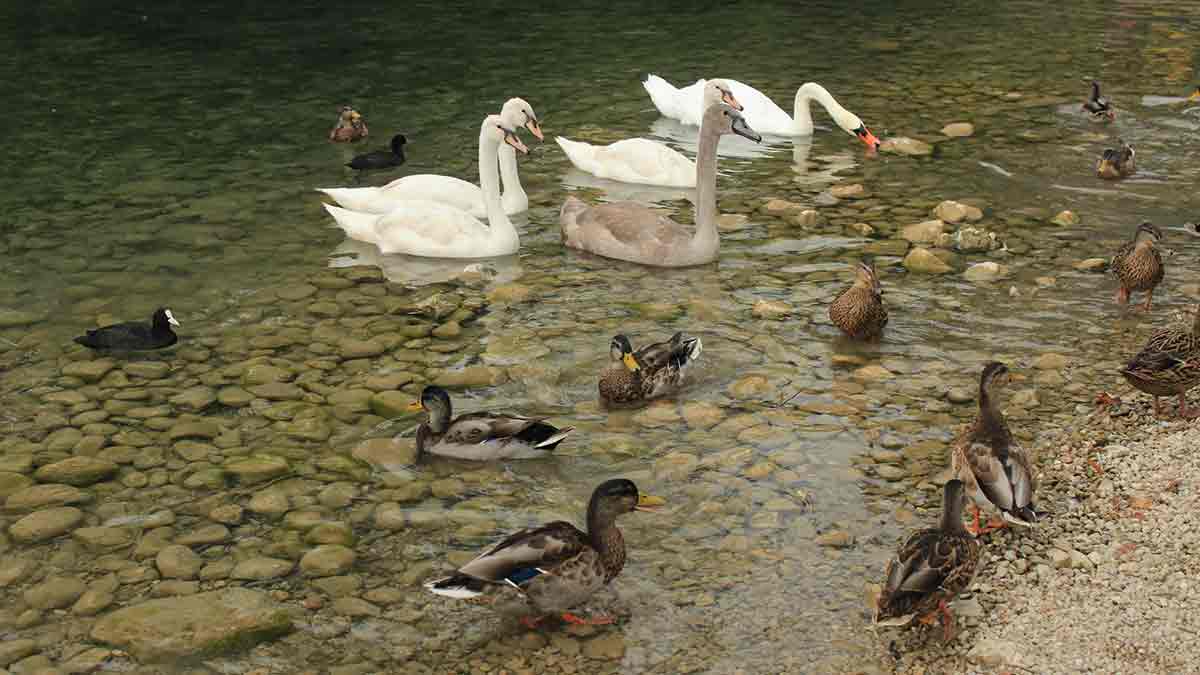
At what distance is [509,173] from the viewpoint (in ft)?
40.2

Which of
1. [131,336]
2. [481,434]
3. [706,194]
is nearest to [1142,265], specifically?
[706,194]

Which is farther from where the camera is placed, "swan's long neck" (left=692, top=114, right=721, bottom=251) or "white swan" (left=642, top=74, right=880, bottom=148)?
"white swan" (left=642, top=74, right=880, bottom=148)

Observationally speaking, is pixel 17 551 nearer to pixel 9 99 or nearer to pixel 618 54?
pixel 9 99

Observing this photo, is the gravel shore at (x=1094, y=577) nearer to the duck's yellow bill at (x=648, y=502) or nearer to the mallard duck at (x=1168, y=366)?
the mallard duck at (x=1168, y=366)

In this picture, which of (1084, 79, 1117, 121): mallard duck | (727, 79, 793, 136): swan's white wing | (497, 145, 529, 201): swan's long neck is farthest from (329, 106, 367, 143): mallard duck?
(1084, 79, 1117, 121): mallard duck

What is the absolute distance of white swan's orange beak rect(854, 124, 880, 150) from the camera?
46.1 ft

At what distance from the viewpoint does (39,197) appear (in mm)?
12922

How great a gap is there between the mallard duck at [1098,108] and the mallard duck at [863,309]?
24.1 feet

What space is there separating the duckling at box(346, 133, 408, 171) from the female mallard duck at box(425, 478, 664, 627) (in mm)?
8046

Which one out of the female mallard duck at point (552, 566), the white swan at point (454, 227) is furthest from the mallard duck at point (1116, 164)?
the female mallard duck at point (552, 566)

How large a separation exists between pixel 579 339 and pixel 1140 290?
435cm

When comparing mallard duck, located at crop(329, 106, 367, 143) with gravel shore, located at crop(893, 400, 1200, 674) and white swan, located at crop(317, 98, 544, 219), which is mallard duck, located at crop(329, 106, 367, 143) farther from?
gravel shore, located at crop(893, 400, 1200, 674)

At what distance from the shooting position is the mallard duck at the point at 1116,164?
12906 millimetres

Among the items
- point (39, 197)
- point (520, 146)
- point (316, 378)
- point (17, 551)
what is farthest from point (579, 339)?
point (39, 197)
